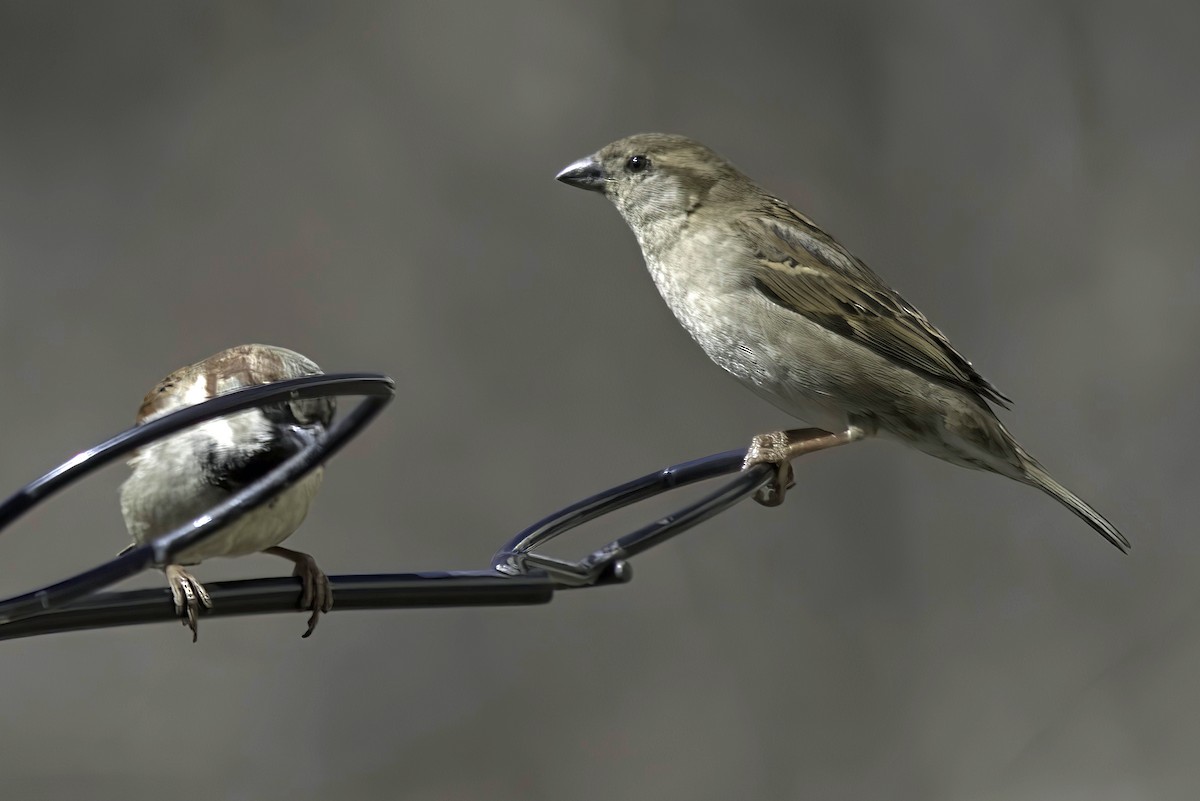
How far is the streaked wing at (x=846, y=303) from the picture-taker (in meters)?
2.43

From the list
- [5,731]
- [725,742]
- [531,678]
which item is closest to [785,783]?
[725,742]

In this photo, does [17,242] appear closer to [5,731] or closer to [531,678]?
[5,731]

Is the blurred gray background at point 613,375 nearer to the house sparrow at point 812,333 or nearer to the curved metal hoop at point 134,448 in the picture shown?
the house sparrow at point 812,333

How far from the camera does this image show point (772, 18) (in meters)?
4.02

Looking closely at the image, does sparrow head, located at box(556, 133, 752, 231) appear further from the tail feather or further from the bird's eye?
the tail feather

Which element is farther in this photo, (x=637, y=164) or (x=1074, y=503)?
(x=637, y=164)

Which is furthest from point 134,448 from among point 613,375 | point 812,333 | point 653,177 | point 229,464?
point 613,375

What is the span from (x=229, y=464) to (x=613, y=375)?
2.32 metres

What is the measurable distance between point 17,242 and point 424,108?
3.55ft

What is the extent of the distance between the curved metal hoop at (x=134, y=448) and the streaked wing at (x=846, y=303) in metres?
1.34

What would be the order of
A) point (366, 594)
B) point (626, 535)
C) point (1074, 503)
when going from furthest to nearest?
point (1074, 503) < point (626, 535) < point (366, 594)

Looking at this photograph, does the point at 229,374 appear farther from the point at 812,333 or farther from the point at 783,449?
the point at 812,333

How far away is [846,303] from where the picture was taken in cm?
246

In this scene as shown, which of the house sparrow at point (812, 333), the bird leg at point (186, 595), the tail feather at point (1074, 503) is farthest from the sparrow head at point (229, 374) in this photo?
the tail feather at point (1074, 503)
